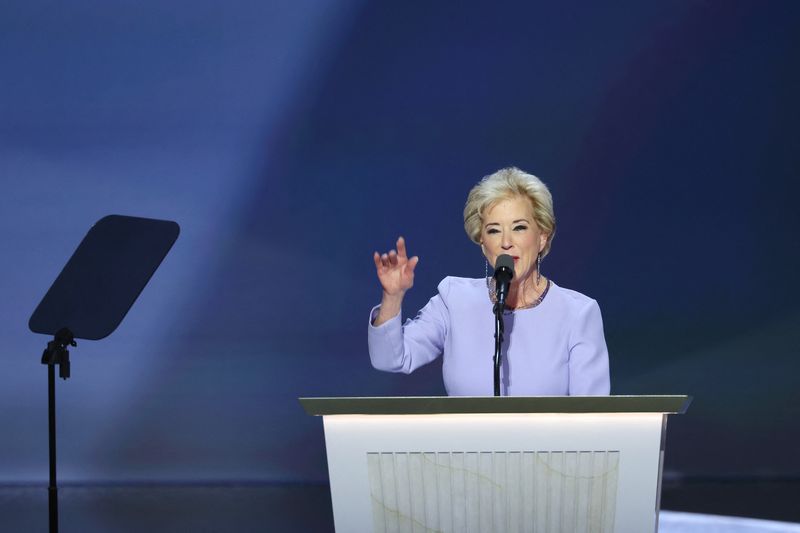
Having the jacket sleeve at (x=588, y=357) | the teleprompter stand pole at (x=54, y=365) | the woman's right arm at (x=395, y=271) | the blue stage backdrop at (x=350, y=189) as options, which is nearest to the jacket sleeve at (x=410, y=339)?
the woman's right arm at (x=395, y=271)

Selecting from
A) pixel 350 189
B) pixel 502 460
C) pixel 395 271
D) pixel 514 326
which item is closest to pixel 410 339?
pixel 514 326

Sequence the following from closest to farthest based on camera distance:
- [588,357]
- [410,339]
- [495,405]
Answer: [495,405]
[588,357]
[410,339]

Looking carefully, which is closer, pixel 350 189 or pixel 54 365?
pixel 54 365

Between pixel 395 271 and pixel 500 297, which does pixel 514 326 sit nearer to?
pixel 395 271

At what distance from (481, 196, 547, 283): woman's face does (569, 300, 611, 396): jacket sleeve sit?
6.7 inches

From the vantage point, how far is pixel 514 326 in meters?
2.43

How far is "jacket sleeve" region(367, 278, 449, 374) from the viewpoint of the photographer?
2.30 meters

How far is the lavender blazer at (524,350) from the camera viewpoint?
2363 mm

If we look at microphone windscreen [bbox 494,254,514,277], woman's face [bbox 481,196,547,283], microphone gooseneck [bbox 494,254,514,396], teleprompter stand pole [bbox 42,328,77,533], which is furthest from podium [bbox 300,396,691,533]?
teleprompter stand pole [bbox 42,328,77,533]

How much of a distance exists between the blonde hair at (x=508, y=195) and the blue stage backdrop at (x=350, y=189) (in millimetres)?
3231

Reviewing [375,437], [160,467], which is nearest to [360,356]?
[160,467]

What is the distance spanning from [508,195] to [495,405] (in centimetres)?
100

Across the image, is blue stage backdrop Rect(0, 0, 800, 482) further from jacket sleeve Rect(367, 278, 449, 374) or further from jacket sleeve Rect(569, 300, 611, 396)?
jacket sleeve Rect(569, 300, 611, 396)

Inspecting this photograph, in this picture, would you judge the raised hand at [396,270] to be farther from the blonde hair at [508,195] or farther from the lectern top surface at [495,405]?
the lectern top surface at [495,405]
